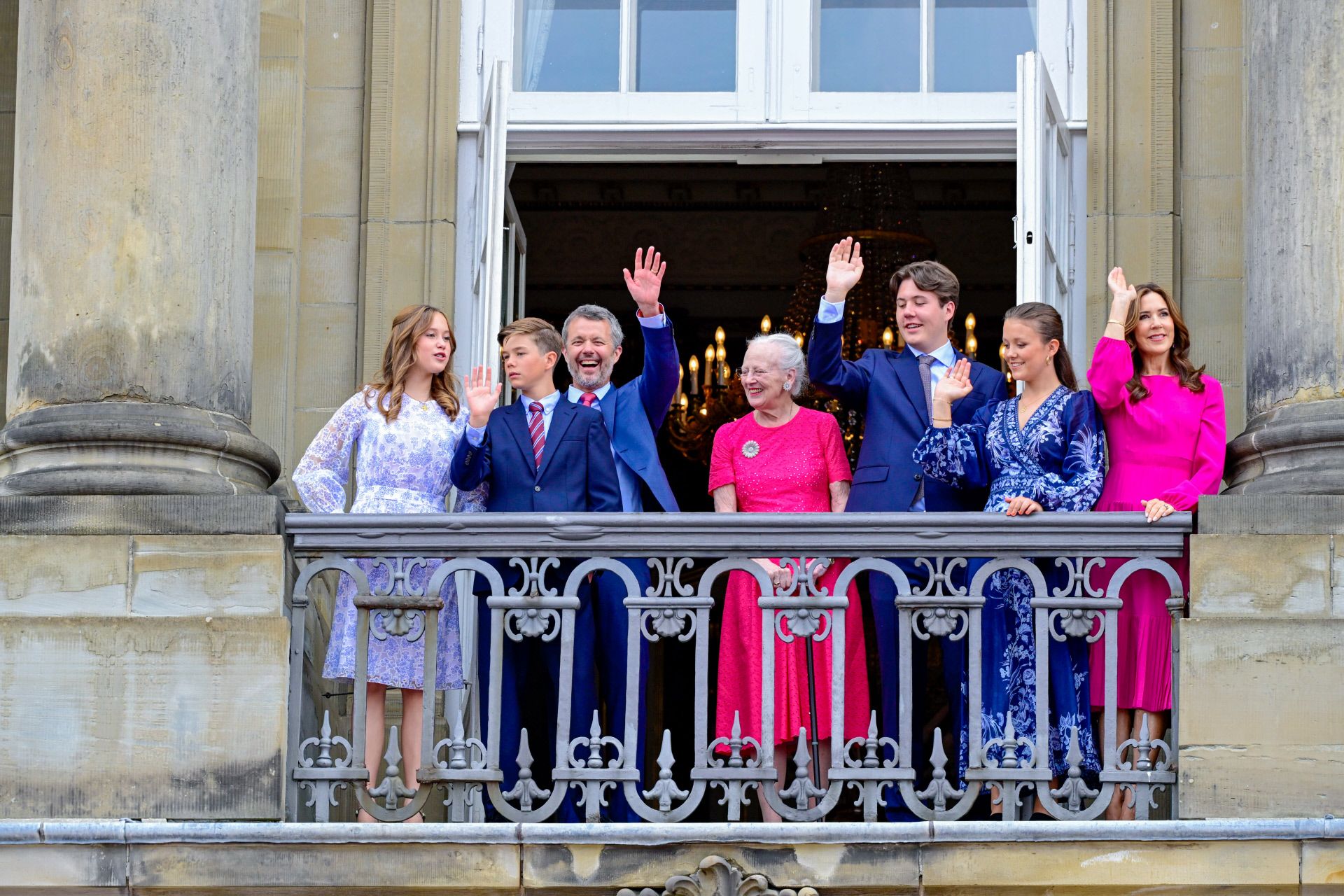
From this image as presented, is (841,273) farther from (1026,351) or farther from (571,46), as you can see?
(571,46)

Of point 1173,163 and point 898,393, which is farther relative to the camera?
point 1173,163

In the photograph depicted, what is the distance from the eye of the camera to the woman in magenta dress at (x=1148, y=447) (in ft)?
22.3

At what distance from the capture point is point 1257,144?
294 inches

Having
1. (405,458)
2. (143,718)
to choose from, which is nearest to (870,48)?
(405,458)

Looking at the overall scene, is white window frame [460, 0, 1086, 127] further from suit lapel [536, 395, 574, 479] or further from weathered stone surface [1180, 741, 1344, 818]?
weathered stone surface [1180, 741, 1344, 818]

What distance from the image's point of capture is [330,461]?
7.27 m

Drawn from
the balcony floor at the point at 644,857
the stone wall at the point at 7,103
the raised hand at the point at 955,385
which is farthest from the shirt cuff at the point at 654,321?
the stone wall at the point at 7,103

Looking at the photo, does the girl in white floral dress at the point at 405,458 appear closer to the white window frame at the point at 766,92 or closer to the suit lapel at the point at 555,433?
the suit lapel at the point at 555,433

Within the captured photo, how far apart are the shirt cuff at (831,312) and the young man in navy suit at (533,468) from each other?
0.74 m

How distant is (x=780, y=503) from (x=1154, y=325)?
1.25 m

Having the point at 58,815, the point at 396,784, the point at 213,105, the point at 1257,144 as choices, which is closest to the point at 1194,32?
the point at 1257,144

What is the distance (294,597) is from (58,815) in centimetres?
87

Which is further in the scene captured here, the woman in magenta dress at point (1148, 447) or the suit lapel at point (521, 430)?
the suit lapel at point (521, 430)

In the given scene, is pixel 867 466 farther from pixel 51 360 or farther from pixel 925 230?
pixel 925 230
